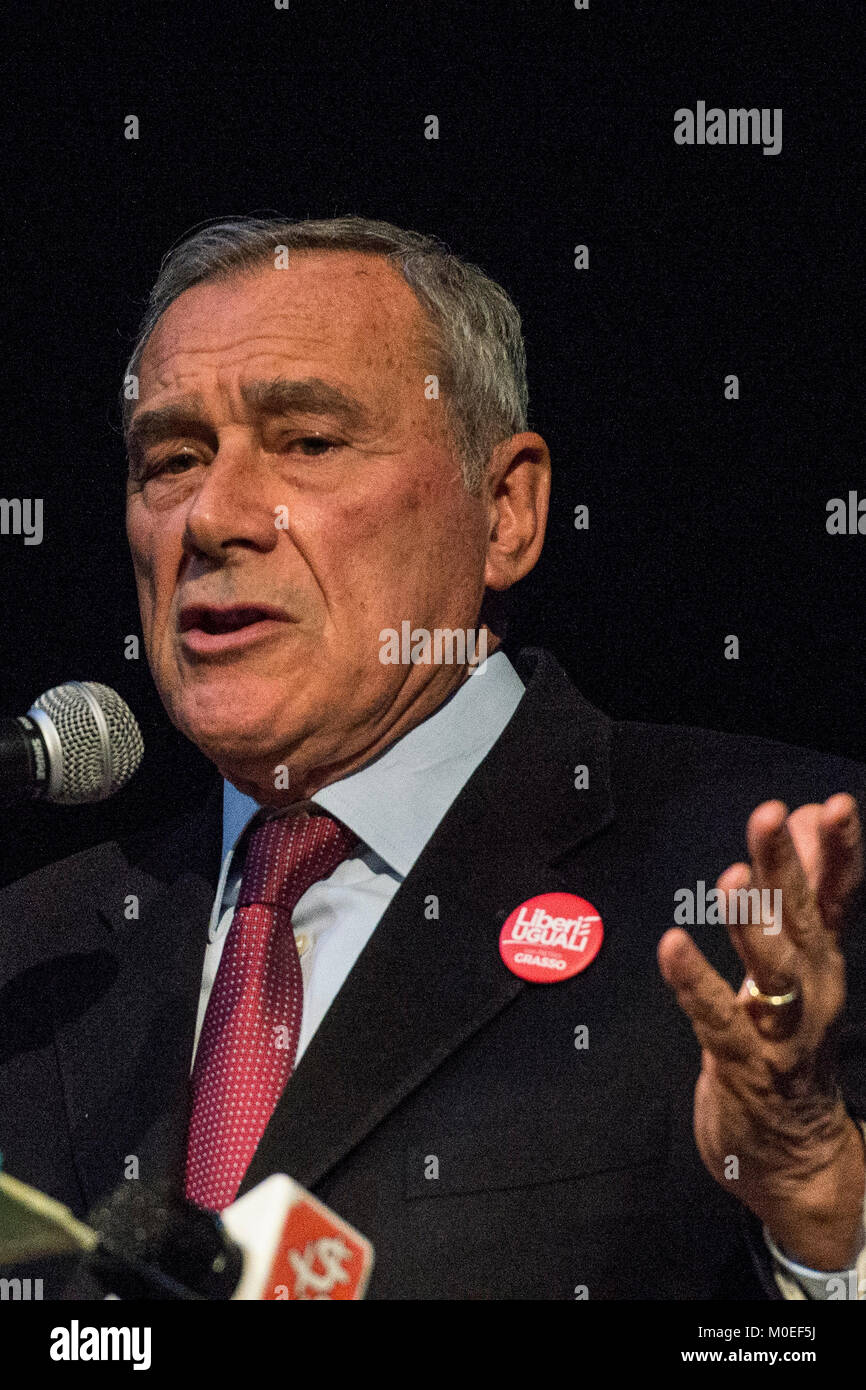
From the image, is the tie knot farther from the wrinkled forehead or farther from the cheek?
the wrinkled forehead

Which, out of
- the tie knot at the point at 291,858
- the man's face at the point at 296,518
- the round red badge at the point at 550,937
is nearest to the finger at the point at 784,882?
the round red badge at the point at 550,937

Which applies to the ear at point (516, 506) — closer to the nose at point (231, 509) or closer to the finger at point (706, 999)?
the nose at point (231, 509)

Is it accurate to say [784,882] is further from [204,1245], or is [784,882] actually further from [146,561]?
[146,561]

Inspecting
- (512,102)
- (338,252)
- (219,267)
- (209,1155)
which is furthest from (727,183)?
(209,1155)

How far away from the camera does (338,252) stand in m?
2.66

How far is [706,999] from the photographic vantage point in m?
1.49

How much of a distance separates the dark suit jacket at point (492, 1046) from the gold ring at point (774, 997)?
27 cm

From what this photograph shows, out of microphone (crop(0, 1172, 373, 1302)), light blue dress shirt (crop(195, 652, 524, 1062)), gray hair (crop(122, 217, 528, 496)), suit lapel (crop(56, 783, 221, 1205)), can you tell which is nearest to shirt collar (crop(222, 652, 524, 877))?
light blue dress shirt (crop(195, 652, 524, 1062))

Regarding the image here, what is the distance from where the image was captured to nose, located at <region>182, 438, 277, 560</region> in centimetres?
236

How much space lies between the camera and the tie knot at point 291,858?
7.49 ft

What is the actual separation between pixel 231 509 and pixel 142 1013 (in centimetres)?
74

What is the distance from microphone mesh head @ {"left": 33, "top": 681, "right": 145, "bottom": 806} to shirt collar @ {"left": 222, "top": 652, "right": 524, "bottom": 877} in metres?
0.50

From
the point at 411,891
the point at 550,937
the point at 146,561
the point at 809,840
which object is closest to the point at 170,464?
the point at 146,561
